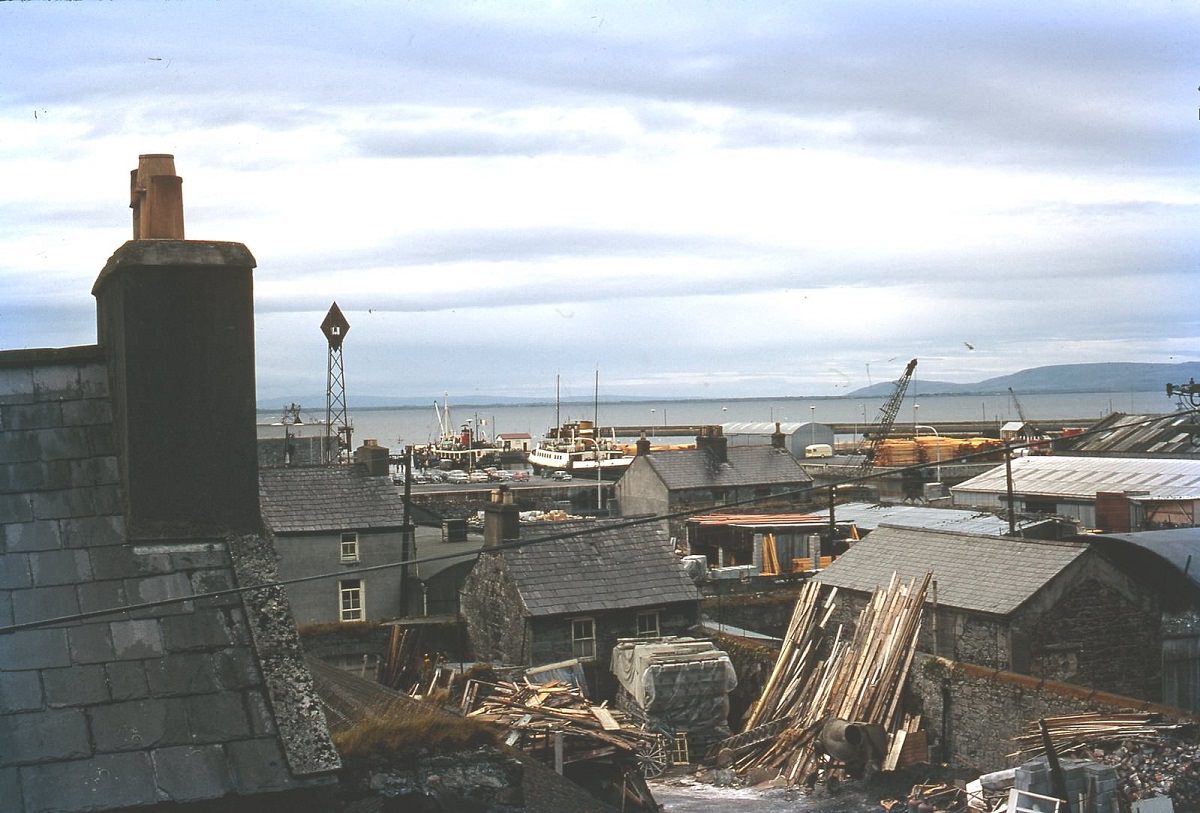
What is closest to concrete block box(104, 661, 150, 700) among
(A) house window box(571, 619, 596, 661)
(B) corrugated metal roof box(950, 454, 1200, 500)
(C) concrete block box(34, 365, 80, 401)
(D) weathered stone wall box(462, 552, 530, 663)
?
(C) concrete block box(34, 365, 80, 401)

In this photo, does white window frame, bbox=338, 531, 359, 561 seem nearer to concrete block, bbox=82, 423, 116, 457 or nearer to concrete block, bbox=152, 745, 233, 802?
concrete block, bbox=82, 423, 116, 457

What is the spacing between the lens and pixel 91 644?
280 inches

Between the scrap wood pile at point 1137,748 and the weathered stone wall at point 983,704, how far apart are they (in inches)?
19.1

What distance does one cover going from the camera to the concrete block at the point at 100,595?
7.35 meters

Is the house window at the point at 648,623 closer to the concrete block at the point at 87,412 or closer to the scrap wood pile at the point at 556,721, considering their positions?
the scrap wood pile at the point at 556,721

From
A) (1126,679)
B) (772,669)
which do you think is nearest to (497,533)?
(772,669)

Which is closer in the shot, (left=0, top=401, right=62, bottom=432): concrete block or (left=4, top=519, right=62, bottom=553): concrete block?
(left=4, top=519, right=62, bottom=553): concrete block

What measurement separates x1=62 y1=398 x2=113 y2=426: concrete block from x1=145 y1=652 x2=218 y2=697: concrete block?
6.59 ft

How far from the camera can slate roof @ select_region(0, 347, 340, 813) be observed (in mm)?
6617

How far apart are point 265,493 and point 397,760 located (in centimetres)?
2817

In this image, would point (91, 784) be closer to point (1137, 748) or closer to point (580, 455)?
point (1137, 748)

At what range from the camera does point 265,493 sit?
36062 millimetres

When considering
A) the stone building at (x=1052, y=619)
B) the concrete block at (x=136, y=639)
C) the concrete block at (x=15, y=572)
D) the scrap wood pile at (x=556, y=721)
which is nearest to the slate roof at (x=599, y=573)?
the scrap wood pile at (x=556, y=721)

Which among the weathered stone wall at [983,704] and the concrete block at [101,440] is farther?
the weathered stone wall at [983,704]
